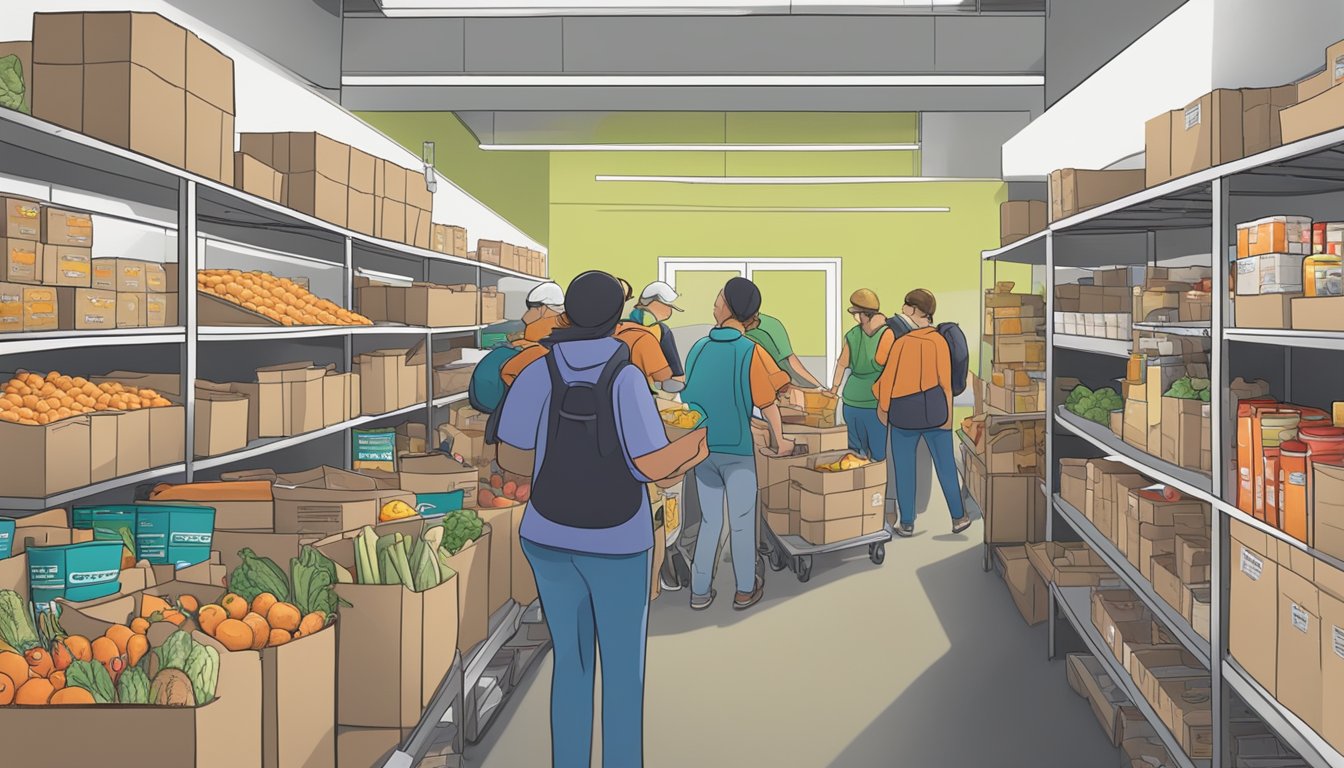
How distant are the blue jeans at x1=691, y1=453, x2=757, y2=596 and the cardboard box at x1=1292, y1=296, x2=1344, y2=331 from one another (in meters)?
3.22

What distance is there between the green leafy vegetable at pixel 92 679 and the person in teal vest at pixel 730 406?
375 centimetres

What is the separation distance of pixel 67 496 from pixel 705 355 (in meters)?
3.30

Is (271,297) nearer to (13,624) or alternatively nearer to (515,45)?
(13,624)

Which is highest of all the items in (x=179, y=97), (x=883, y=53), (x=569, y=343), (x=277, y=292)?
(x=883, y=53)

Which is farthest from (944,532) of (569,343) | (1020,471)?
(569,343)

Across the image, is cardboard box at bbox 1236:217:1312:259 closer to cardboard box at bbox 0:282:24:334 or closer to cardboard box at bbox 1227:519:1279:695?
cardboard box at bbox 1227:519:1279:695

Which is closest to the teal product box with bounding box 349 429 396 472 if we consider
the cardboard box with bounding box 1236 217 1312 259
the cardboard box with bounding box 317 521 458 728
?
the cardboard box with bounding box 317 521 458 728

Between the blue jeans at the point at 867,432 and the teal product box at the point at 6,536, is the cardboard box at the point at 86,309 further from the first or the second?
the blue jeans at the point at 867,432

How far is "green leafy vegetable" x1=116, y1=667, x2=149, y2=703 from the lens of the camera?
165 centimetres

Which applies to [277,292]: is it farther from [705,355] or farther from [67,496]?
[705,355]

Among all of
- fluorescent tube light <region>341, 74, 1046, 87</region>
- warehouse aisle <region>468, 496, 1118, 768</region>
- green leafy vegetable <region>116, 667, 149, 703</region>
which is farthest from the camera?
fluorescent tube light <region>341, 74, 1046, 87</region>

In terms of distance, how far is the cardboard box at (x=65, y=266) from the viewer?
2.73 meters

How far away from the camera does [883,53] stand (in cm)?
756

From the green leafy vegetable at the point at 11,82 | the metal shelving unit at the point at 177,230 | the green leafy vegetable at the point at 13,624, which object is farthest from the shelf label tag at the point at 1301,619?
the green leafy vegetable at the point at 11,82
